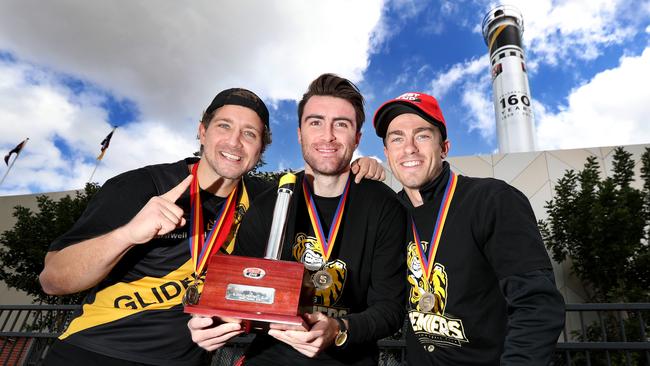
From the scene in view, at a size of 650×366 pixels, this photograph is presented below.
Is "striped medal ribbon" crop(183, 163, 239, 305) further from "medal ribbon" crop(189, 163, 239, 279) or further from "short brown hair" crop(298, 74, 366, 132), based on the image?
"short brown hair" crop(298, 74, 366, 132)

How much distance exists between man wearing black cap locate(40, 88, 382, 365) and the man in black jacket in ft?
1.14

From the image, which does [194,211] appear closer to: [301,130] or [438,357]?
[301,130]

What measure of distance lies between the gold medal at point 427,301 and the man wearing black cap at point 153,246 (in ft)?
4.66

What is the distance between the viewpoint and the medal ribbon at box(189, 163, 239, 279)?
101 inches

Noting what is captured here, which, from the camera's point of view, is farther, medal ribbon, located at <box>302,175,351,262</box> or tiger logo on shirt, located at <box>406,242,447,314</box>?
medal ribbon, located at <box>302,175,351,262</box>

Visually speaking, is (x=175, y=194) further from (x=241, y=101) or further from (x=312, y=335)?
(x=312, y=335)

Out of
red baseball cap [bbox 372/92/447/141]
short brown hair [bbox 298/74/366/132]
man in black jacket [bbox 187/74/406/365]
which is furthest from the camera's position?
short brown hair [bbox 298/74/366/132]

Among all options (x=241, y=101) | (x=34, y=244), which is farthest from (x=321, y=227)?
(x=34, y=244)


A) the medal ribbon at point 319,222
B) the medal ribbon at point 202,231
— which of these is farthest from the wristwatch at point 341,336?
the medal ribbon at point 202,231

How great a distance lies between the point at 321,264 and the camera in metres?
2.36

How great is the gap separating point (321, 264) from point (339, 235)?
27 centimetres

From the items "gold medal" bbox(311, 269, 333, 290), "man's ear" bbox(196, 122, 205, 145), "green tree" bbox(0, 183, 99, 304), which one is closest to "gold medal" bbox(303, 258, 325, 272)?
"gold medal" bbox(311, 269, 333, 290)

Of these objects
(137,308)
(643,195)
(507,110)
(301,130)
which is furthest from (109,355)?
(507,110)

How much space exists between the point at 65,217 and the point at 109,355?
13975 mm
